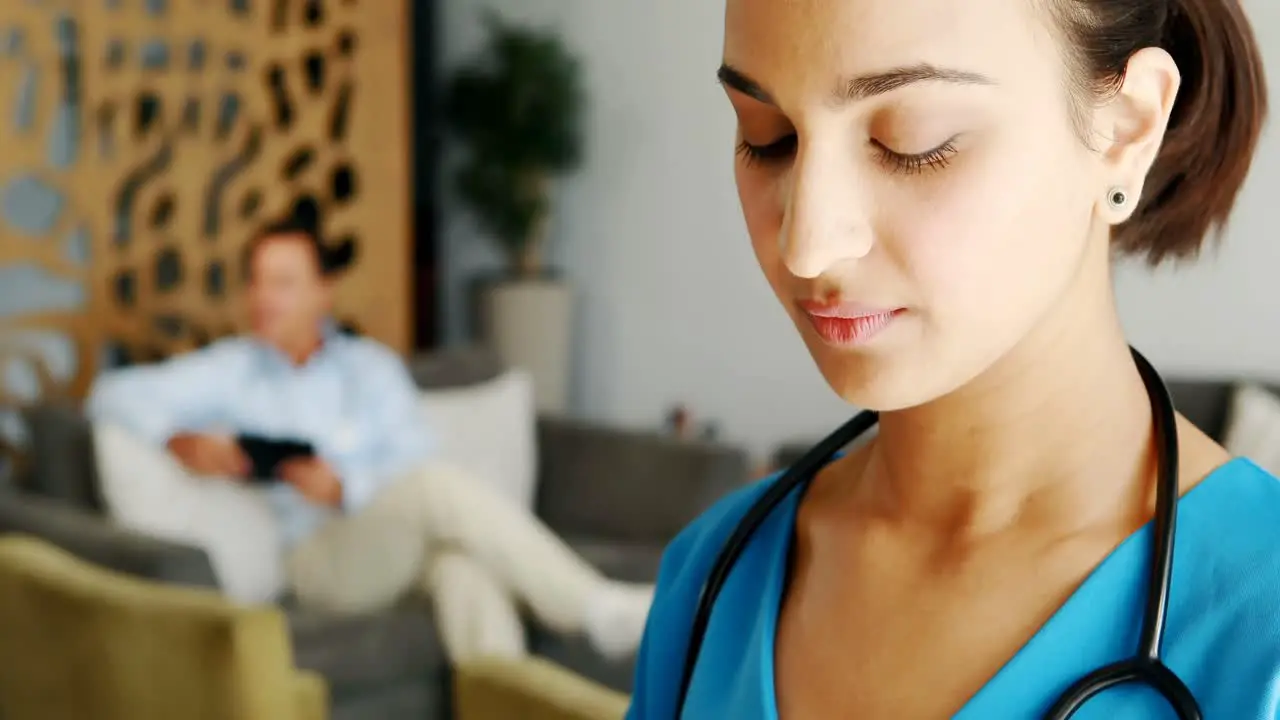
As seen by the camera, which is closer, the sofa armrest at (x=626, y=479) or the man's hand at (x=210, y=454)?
the man's hand at (x=210, y=454)

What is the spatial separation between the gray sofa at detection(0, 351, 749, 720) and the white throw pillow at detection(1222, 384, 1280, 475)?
39.5 inches

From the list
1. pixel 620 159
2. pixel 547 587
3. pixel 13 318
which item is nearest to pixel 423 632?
pixel 547 587

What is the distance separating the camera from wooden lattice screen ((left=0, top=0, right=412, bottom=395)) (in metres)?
3.75

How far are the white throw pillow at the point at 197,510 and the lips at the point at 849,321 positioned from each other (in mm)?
2244

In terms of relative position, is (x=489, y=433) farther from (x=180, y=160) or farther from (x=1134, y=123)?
(x=1134, y=123)

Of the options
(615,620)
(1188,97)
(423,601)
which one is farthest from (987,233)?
(423,601)

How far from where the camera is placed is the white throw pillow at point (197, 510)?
2.71 meters

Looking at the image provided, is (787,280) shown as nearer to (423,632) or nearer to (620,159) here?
(423,632)

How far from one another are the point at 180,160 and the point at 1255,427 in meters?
3.03

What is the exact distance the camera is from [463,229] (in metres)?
5.36

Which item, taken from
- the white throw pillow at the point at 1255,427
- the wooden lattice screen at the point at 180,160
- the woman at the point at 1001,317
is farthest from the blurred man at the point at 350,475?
the woman at the point at 1001,317

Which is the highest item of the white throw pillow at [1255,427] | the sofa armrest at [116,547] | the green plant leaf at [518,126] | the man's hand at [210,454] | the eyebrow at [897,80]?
the eyebrow at [897,80]

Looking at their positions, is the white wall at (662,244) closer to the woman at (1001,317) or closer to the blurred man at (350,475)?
the blurred man at (350,475)

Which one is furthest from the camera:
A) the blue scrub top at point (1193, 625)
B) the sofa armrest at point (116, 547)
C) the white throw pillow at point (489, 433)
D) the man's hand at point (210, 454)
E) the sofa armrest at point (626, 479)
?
the white throw pillow at point (489, 433)
